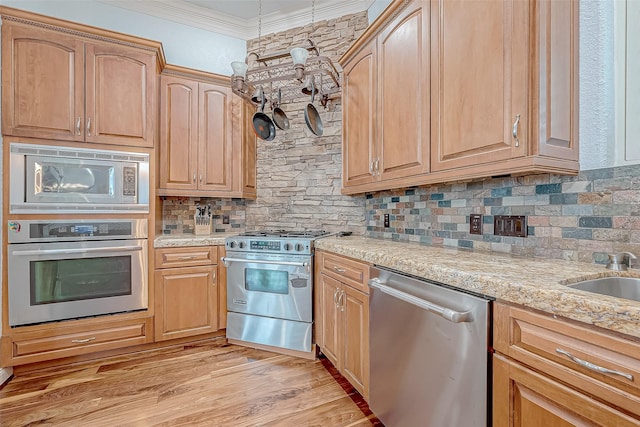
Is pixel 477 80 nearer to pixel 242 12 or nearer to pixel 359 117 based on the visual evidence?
pixel 359 117

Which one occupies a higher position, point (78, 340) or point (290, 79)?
point (290, 79)

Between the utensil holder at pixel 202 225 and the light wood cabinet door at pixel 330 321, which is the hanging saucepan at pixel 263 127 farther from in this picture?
the light wood cabinet door at pixel 330 321

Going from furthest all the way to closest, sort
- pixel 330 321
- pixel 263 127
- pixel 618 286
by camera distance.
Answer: pixel 263 127 < pixel 330 321 < pixel 618 286

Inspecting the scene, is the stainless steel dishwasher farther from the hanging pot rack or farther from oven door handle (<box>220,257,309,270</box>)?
the hanging pot rack

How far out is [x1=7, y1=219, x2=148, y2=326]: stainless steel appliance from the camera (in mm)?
2064

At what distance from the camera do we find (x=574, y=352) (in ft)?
2.45

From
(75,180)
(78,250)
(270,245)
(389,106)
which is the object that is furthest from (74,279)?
(389,106)

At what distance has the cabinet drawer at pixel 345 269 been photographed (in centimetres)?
167

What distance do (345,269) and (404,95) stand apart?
109 centimetres

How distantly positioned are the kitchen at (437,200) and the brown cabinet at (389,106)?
331 mm

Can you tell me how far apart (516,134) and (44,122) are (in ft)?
9.43

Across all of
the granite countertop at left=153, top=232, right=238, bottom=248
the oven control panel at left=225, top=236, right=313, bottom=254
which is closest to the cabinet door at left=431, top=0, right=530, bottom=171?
the oven control panel at left=225, top=236, right=313, bottom=254

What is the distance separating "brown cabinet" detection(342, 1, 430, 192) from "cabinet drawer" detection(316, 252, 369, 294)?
0.55 metres

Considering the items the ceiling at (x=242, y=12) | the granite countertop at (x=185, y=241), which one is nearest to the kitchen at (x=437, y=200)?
the ceiling at (x=242, y=12)
